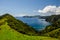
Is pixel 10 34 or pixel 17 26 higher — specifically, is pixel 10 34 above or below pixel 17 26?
below

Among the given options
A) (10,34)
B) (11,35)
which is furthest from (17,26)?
(11,35)

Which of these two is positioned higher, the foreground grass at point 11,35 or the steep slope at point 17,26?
the steep slope at point 17,26

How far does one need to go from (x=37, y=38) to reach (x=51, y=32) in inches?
88.2

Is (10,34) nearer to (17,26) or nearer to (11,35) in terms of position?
(11,35)

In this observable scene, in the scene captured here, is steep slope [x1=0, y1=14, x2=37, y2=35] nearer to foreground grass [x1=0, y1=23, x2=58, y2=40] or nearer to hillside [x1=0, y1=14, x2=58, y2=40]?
hillside [x1=0, y1=14, x2=58, y2=40]

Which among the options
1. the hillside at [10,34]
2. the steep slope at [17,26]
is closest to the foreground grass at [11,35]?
the hillside at [10,34]

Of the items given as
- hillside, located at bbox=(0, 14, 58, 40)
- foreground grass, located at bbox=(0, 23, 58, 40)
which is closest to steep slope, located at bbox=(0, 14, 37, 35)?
hillside, located at bbox=(0, 14, 58, 40)

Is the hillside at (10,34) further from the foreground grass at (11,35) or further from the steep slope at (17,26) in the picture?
the steep slope at (17,26)

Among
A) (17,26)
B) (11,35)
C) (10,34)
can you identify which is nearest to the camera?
(11,35)

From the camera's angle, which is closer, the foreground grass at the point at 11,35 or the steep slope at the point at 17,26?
the foreground grass at the point at 11,35

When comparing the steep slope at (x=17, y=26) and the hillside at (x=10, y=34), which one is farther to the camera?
the steep slope at (x=17, y=26)

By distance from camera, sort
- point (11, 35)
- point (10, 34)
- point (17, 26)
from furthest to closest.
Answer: point (17, 26)
point (10, 34)
point (11, 35)

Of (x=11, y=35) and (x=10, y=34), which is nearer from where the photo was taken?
(x=11, y=35)

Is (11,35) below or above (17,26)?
below
